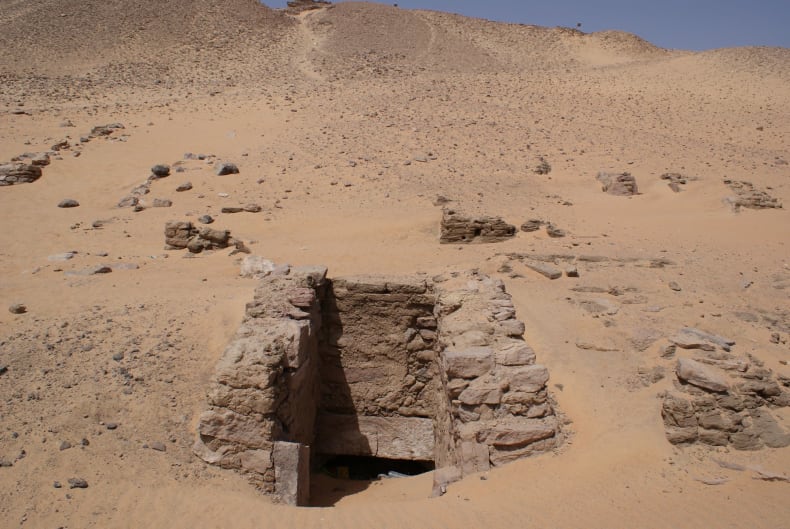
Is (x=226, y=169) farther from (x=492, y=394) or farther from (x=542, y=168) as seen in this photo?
(x=492, y=394)

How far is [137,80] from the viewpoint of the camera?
91.1 feet

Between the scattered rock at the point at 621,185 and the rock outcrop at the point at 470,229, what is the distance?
5.44 m

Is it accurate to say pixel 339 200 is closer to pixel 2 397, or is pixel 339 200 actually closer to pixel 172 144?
pixel 172 144

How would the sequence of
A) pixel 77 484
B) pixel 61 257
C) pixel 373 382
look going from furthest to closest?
→ 1. pixel 61 257
2. pixel 373 382
3. pixel 77 484

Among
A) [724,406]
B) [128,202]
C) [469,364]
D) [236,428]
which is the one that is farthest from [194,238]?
[724,406]

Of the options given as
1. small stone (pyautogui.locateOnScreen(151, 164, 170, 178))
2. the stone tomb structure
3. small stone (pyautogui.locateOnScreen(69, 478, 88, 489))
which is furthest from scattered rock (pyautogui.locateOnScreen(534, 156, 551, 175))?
small stone (pyautogui.locateOnScreen(69, 478, 88, 489))

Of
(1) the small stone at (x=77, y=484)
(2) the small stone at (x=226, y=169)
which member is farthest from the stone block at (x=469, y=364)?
(2) the small stone at (x=226, y=169)

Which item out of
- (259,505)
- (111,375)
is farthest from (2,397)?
(259,505)

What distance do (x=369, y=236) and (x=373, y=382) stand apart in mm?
4999

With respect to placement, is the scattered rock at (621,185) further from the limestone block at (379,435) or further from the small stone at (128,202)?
the small stone at (128,202)

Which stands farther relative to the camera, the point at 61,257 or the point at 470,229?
the point at 470,229

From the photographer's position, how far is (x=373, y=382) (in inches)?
308

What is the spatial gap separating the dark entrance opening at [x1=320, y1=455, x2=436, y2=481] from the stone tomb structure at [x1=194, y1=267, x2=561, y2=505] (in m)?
0.25

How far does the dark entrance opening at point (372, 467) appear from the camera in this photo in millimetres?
Result: 8023
